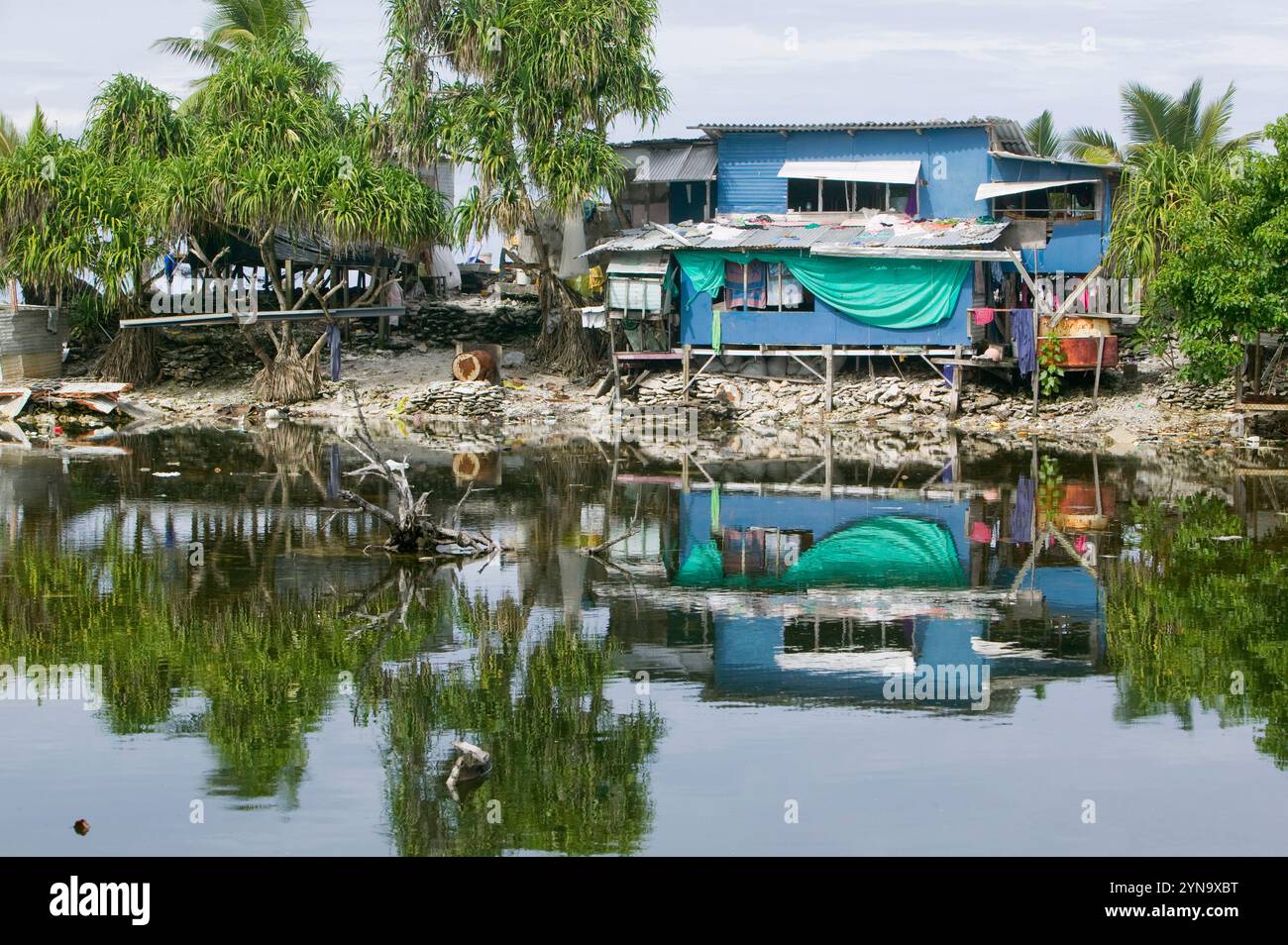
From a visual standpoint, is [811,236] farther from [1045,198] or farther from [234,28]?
[234,28]

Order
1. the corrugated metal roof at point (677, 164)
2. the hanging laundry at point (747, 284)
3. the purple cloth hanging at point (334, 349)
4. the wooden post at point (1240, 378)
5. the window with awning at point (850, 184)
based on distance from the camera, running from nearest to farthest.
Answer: the wooden post at point (1240, 378), the hanging laundry at point (747, 284), the window with awning at point (850, 184), the purple cloth hanging at point (334, 349), the corrugated metal roof at point (677, 164)

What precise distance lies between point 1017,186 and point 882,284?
3628mm

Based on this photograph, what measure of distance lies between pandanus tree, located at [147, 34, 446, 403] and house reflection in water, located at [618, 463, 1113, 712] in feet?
44.9

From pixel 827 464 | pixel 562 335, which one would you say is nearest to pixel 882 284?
pixel 562 335

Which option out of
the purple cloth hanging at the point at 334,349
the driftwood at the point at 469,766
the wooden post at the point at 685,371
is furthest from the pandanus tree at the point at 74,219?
the driftwood at the point at 469,766

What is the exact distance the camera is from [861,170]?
106 ft

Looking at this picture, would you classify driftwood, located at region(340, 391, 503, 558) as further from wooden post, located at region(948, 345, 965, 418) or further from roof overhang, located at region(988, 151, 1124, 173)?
roof overhang, located at region(988, 151, 1124, 173)

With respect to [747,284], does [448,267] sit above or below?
above

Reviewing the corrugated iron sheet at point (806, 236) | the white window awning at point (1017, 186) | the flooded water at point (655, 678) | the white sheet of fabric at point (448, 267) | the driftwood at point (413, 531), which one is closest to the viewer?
the flooded water at point (655, 678)

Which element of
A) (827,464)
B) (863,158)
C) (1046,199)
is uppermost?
(863,158)

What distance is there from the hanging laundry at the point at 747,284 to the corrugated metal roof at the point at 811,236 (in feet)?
1.82

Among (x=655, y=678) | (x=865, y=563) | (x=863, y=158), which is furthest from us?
(x=863, y=158)

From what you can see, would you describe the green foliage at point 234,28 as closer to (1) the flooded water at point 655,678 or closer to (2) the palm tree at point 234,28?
(2) the palm tree at point 234,28

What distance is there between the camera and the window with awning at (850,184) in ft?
105
